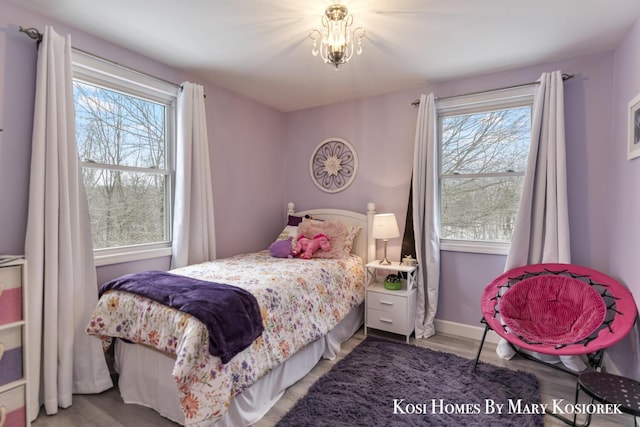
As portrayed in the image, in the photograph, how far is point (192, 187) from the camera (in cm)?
287

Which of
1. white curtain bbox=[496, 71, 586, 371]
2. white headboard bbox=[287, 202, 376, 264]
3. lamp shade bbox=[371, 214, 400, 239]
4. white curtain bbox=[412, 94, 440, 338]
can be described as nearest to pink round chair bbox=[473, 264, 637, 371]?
white curtain bbox=[496, 71, 586, 371]

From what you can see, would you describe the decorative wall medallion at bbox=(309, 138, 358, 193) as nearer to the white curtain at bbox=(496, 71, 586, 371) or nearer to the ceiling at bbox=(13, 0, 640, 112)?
the ceiling at bbox=(13, 0, 640, 112)

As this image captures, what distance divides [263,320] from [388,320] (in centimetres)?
143

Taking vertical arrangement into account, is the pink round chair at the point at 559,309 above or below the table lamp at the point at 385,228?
below

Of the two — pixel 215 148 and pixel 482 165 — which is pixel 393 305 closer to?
pixel 482 165

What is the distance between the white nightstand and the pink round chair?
64 cm

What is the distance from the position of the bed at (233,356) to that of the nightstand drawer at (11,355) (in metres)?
0.35

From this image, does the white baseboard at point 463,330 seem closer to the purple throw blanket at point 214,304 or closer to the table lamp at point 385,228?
the table lamp at point 385,228

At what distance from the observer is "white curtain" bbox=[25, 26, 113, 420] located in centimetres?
192

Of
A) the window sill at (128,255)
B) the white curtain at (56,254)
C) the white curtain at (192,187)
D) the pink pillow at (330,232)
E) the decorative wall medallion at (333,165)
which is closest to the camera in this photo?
the white curtain at (56,254)

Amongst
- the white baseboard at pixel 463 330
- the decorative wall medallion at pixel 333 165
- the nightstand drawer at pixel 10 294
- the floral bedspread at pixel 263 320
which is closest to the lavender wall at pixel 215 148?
the nightstand drawer at pixel 10 294

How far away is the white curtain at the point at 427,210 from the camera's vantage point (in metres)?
3.01

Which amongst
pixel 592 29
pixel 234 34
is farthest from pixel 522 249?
pixel 234 34

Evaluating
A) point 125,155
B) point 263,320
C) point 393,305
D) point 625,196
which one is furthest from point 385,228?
point 125,155
